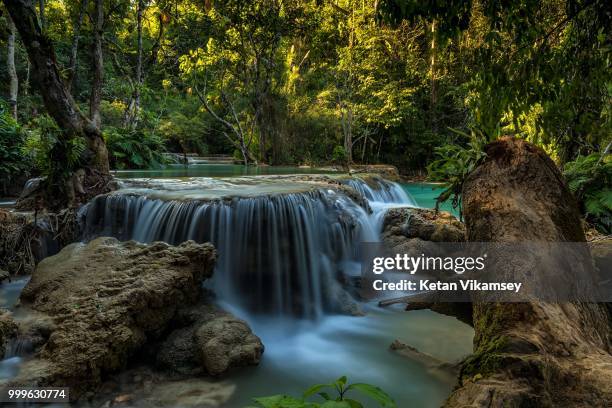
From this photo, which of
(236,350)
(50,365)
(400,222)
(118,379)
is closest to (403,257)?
(400,222)

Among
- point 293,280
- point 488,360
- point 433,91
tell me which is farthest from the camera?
point 433,91

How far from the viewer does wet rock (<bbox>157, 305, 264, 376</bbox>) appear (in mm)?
3711

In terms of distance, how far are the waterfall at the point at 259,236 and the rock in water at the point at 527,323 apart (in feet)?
10.1

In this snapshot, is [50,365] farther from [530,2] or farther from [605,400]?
[530,2]

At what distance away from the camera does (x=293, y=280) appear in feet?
19.6

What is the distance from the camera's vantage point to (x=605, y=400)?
173 centimetres

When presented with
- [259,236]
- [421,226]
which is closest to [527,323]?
[259,236]

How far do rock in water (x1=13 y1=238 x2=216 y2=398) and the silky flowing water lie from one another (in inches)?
18.6

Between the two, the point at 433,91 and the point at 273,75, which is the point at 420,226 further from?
the point at 273,75

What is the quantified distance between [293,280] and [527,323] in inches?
157

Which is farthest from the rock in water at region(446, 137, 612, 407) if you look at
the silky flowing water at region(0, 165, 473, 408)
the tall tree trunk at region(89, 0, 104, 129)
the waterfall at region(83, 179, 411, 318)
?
the tall tree trunk at region(89, 0, 104, 129)

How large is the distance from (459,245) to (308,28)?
49.3 ft

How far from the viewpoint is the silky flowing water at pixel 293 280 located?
3.99 m

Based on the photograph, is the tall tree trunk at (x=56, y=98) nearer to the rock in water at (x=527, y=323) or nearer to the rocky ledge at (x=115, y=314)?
the rocky ledge at (x=115, y=314)
